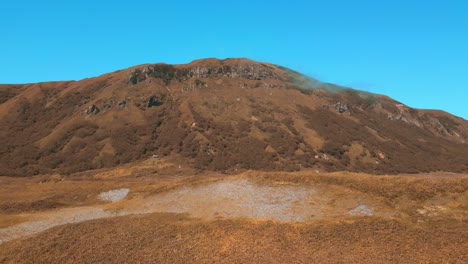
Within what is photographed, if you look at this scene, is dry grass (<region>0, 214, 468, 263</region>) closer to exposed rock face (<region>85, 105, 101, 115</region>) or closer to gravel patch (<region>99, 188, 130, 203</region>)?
gravel patch (<region>99, 188, 130, 203</region>)

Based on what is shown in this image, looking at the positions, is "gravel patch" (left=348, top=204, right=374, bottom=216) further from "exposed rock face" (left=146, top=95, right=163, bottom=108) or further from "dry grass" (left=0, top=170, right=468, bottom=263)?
"exposed rock face" (left=146, top=95, right=163, bottom=108)

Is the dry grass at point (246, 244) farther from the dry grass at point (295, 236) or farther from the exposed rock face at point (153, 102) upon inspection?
the exposed rock face at point (153, 102)

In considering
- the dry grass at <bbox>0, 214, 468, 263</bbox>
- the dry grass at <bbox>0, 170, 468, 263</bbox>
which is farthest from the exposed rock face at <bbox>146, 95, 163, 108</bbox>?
the dry grass at <bbox>0, 214, 468, 263</bbox>

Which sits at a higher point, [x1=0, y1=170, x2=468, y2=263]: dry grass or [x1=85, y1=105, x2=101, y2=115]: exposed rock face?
[x1=85, y1=105, x2=101, y2=115]: exposed rock face

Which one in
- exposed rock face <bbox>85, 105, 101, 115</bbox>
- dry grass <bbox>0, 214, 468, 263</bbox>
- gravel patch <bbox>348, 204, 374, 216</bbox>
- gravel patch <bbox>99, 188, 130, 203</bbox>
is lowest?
gravel patch <bbox>99, 188, 130, 203</bbox>

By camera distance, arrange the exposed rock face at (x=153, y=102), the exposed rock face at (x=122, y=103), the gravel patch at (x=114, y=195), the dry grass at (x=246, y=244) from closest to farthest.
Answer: the dry grass at (x=246, y=244), the gravel patch at (x=114, y=195), the exposed rock face at (x=122, y=103), the exposed rock face at (x=153, y=102)

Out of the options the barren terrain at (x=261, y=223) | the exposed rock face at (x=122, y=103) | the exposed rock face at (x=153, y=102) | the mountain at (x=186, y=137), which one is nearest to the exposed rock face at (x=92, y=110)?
the mountain at (x=186, y=137)

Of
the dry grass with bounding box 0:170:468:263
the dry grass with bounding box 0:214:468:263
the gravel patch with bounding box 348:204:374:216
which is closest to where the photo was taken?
the dry grass with bounding box 0:214:468:263

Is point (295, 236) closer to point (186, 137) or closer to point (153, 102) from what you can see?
point (186, 137)

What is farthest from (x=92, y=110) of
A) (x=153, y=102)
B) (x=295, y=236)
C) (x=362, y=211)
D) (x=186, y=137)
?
(x=295, y=236)

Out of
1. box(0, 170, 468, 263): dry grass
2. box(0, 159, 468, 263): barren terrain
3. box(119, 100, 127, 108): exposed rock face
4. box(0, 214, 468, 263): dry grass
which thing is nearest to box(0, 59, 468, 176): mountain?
box(119, 100, 127, 108): exposed rock face

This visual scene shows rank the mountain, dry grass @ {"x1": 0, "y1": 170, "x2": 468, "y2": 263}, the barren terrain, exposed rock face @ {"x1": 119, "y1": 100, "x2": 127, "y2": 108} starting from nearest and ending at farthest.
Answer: dry grass @ {"x1": 0, "y1": 170, "x2": 468, "y2": 263}, the barren terrain, the mountain, exposed rock face @ {"x1": 119, "y1": 100, "x2": 127, "y2": 108}

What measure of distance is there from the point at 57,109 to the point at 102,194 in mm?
139935

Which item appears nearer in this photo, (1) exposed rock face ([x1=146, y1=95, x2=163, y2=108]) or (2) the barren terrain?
(2) the barren terrain
